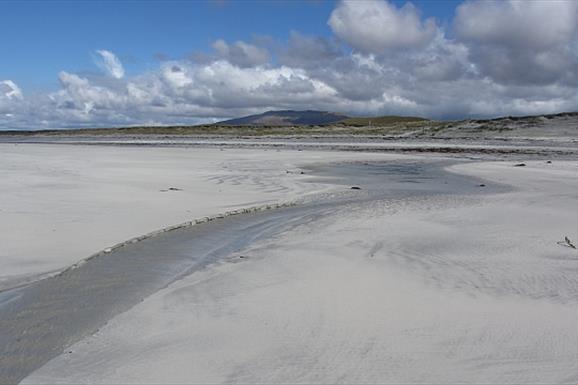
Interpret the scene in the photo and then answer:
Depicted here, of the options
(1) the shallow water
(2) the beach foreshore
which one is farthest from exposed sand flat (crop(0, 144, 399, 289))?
(2) the beach foreshore

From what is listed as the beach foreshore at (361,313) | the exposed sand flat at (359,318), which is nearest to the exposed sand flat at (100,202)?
the beach foreshore at (361,313)

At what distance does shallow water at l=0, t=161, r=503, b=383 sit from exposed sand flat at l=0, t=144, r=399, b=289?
55cm

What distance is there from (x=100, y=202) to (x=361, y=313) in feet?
30.2

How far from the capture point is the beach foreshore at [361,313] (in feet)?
16.1

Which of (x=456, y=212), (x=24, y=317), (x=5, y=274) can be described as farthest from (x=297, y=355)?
(x=456, y=212)

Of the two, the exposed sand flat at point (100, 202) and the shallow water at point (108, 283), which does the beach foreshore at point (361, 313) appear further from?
the exposed sand flat at point (100, 202)

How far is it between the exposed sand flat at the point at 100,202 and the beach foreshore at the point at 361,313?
2264 mm

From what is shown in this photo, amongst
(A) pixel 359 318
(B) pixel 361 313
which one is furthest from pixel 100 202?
(A) pixel 359 318

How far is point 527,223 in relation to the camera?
11.9 metres

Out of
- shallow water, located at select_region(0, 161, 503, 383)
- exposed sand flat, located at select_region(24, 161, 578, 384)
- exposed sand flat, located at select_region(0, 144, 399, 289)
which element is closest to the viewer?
exposed sand flat, located at select_region(24, 161, 578, 384)

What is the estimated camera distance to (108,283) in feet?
25.3

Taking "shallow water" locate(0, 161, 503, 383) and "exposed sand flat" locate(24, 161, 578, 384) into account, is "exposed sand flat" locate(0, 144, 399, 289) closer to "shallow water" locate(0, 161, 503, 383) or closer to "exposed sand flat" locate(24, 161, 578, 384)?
"shallow water" locate(0, 161, 503, 383)

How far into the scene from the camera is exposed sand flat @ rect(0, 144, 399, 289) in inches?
355

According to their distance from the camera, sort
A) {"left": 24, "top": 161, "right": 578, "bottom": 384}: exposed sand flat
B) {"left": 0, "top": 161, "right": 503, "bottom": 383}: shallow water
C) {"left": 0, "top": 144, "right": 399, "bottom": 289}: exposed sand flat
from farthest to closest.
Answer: {"left": 0, "top": 144, "right": 399, "bottom": 289}: exposed sand flat < {"left": 0, "top": 161, "right": 503, "bottom": 383}: shallow water < {"left": 24, "top": 161, "right": 578, "bottom": 384}: exposed sand flat
